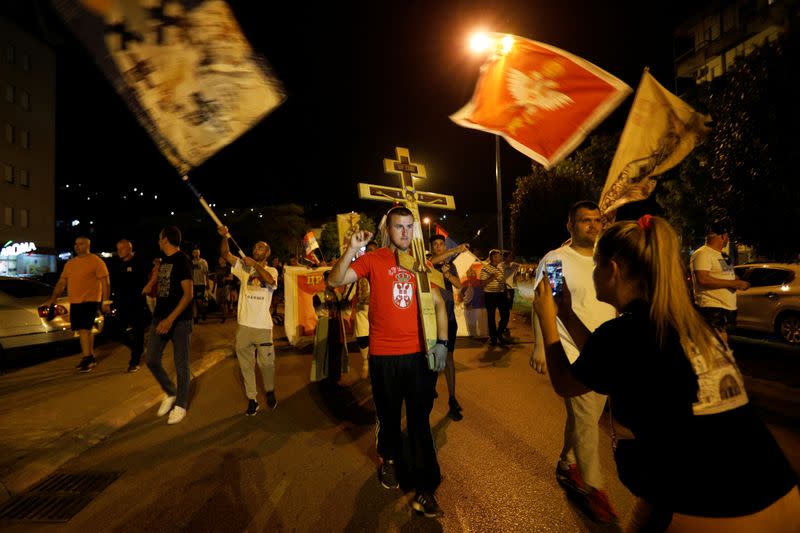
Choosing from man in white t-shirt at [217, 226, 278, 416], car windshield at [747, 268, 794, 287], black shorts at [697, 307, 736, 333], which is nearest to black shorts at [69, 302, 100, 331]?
man in white t-shirt at [217, 226, 278, 416]

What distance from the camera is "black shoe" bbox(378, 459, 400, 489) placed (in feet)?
11.3

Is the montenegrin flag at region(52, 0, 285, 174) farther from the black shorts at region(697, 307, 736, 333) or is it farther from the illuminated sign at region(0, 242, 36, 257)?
the illuminated sign at region(0, 242, 36, 257)

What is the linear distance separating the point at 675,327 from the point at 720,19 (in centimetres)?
4371

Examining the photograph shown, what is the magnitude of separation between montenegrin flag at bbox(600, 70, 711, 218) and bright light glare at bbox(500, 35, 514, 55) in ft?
3.48

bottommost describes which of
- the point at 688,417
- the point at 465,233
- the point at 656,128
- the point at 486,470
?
the point at 486,470

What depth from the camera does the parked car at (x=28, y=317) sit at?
736 cm

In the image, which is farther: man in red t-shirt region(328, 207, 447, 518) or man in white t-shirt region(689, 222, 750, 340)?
man in white t-shirt region(689, 222, 750, 340)

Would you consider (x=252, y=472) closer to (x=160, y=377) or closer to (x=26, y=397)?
(x=160, y=377)

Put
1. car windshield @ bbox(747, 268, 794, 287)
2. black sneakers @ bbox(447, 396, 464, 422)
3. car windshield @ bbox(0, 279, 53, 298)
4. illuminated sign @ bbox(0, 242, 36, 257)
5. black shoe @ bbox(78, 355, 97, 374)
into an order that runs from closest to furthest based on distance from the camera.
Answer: black sneakers @ bbox(447, 396, 464, 422), black shoe @ bbox(78, 355, 97, 374), car windshield @ bbox(0, 279, 53, 298), car windshield @ bbox(747, 268, 794, 287), illuminated sign @ bbox(0, 242, 36, 257)

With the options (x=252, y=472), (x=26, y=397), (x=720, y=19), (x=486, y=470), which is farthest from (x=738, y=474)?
(x=720, y=19)

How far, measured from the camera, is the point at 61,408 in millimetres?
5277

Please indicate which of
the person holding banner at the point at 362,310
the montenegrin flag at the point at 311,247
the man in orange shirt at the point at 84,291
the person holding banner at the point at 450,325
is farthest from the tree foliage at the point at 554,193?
the man in orange shirt at the point at 84,291

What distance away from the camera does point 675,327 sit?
1.46m

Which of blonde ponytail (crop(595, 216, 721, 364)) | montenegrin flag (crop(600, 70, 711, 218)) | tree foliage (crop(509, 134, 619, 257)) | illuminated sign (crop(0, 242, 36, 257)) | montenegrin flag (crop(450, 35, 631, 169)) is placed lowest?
blonde ponytail (crop(595, 216, 721, 364))
